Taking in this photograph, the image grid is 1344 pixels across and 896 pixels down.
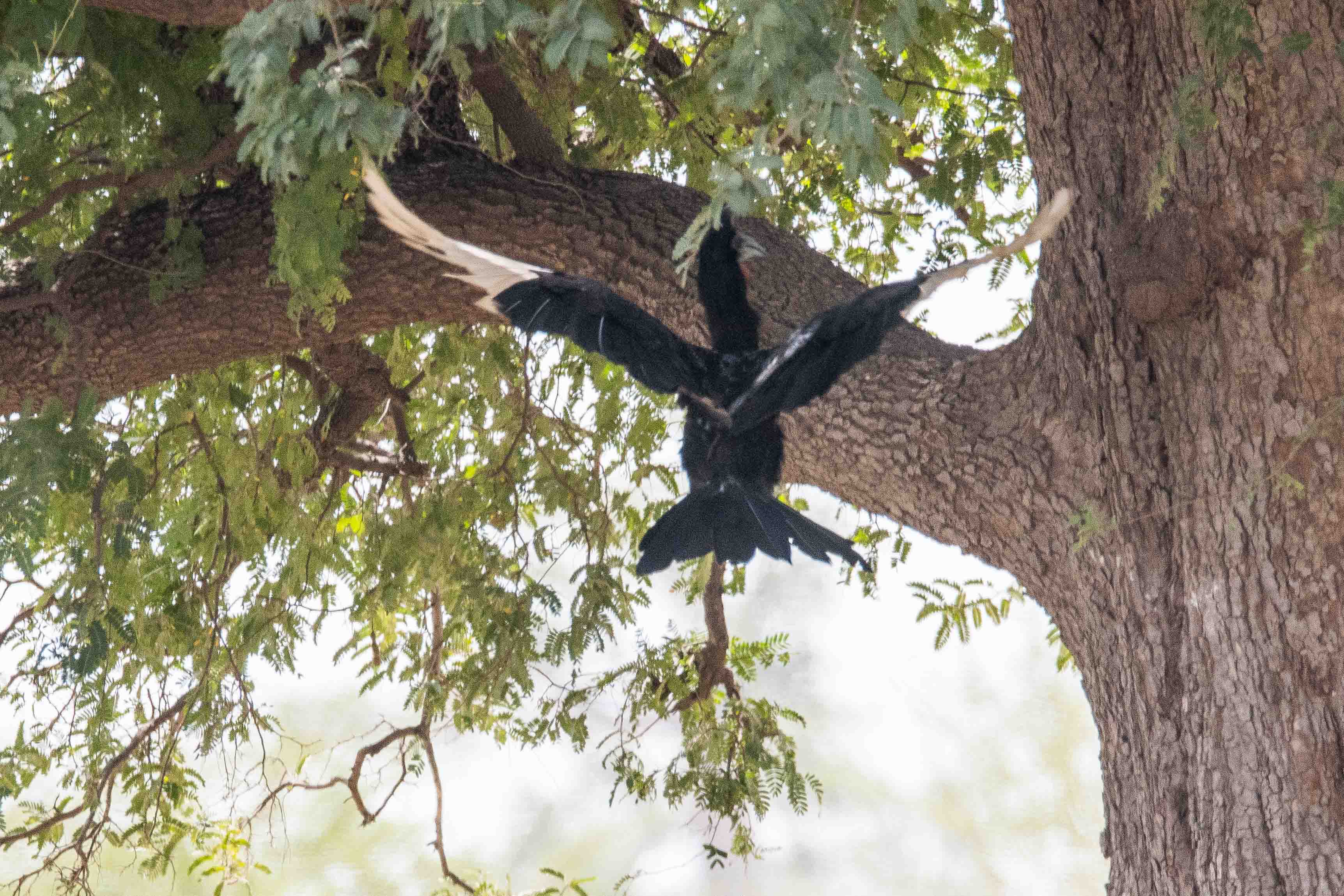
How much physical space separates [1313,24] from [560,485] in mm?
2326

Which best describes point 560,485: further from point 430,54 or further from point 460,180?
point 430,54

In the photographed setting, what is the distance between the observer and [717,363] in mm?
2307

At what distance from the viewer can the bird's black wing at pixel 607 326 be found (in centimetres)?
212

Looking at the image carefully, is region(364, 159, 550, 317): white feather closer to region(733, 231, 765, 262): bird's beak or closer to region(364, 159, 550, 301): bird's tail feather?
region(364, 159, 550, 301): bird's tail feather

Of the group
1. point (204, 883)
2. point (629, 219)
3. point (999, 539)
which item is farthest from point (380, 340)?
point (204, 883)

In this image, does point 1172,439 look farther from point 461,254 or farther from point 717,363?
point 461,254

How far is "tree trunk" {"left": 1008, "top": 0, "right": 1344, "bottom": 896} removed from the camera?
196 centimetres

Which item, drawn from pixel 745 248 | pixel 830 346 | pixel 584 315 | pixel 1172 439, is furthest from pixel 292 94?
pixel 1172 439

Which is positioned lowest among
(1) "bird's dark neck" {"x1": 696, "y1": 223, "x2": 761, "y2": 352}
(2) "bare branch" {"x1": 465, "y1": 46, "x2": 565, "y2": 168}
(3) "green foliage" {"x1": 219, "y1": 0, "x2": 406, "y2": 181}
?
(3) "green foliage" {"x1": 219, "y1": 0, "x2": 406, "y2": 181}

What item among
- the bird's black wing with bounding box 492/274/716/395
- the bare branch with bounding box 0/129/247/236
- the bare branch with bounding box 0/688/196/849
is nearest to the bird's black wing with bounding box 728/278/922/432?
the bird's black wing with bounding box 492/274/716/395

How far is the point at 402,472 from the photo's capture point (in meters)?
3.95

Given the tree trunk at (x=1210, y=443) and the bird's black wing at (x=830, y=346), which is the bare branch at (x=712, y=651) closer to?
the tree trunk at (x=1210, y=443)

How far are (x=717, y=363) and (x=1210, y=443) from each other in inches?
33.0

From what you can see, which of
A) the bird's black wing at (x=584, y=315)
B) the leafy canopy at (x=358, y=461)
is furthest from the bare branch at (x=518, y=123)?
the bird's black wing at (x=584, y=315)
